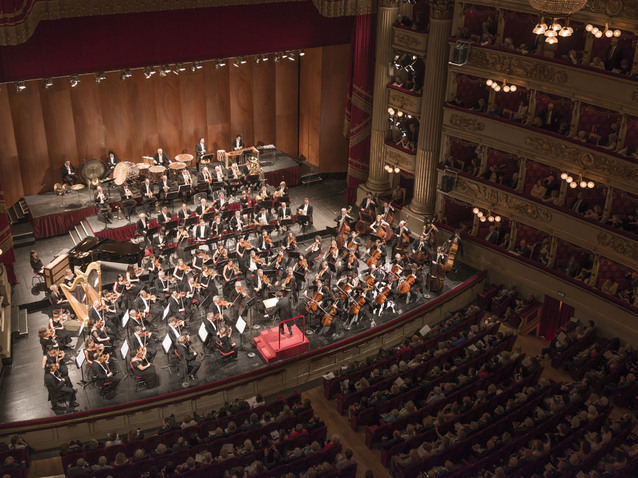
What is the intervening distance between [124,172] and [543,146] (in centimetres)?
1114

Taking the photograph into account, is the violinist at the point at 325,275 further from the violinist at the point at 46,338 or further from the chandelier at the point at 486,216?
the violinist at the point at 46,338

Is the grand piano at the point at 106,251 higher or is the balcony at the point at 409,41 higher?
the balcony at the point at 409,41

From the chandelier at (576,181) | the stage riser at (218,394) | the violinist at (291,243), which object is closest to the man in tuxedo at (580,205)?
the chandelier at (576,181)

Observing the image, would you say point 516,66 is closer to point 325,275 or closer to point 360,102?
point 360,102

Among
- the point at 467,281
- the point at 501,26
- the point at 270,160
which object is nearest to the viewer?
the point at 501,26

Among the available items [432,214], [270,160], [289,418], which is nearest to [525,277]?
[432,214]

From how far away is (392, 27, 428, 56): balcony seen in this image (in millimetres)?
18328

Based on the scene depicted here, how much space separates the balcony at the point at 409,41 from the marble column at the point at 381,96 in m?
0.24

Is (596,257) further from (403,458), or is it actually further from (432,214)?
(403,458)

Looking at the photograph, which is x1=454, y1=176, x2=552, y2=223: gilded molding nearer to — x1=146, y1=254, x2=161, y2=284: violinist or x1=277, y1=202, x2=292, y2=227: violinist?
x1=277, y1=202, x2=292, y2=227: violinist

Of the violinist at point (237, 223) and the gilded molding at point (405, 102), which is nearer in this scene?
the violinist at point (237, 223)

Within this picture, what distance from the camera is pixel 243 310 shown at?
1585 centimetres

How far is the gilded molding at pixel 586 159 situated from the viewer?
1475 centimetres

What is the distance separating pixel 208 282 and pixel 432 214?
672 centimetres
